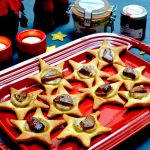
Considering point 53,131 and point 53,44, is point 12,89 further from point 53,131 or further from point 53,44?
point 53,44

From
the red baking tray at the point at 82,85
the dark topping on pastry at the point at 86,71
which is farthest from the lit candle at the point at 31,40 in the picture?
the dark topping on pastry at the point at 86,71

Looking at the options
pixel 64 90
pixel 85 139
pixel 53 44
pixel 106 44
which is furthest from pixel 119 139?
pixel 53 44

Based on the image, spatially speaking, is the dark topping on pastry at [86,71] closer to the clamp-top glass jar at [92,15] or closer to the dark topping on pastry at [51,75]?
the dark topping on pastry at [51,75]

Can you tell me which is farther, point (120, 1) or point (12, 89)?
point (120, 1)

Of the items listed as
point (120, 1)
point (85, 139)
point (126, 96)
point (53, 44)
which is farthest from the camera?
point (120, 1)

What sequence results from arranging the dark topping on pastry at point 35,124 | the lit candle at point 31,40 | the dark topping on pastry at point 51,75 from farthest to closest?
the lit candle at point 31,40 → the dark topping on pastry at point 51,75 → the dark topping on pastry at point 35,124

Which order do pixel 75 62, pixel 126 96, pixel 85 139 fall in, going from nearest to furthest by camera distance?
pixel 85 139, pixel 126 96, pixel 75 62

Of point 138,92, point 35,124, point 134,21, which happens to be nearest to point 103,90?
point 138,92
